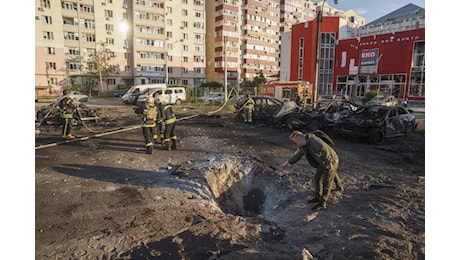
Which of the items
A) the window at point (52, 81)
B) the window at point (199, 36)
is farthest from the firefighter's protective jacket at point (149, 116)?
the window at point (199, 36)

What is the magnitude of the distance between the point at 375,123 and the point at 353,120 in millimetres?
753

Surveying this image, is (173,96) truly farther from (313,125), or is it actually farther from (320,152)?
(320,152)

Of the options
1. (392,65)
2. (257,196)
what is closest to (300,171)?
(257,196)

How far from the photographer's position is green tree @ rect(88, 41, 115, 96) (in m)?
42.3

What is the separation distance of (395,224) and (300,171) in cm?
276

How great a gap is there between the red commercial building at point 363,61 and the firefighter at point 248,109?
2476 cm

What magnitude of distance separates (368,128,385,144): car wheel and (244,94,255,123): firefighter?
5704 millimetres

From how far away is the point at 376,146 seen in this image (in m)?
9.50

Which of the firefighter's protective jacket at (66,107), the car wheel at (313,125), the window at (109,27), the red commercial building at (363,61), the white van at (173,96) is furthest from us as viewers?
the window at (109,27)

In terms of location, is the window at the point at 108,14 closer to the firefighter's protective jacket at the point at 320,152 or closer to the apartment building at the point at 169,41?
the apartment building at the point at 169,41

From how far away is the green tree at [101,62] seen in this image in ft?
139

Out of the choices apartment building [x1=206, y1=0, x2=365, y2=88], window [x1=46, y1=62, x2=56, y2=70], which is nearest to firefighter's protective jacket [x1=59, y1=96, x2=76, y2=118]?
window [x1=46, y1=62, x2=56, y2=70]

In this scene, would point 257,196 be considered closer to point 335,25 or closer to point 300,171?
point 300,171

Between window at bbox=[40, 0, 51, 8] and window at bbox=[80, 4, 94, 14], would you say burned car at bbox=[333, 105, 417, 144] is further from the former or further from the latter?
window at bbox=[40, 0, 51, 8]
